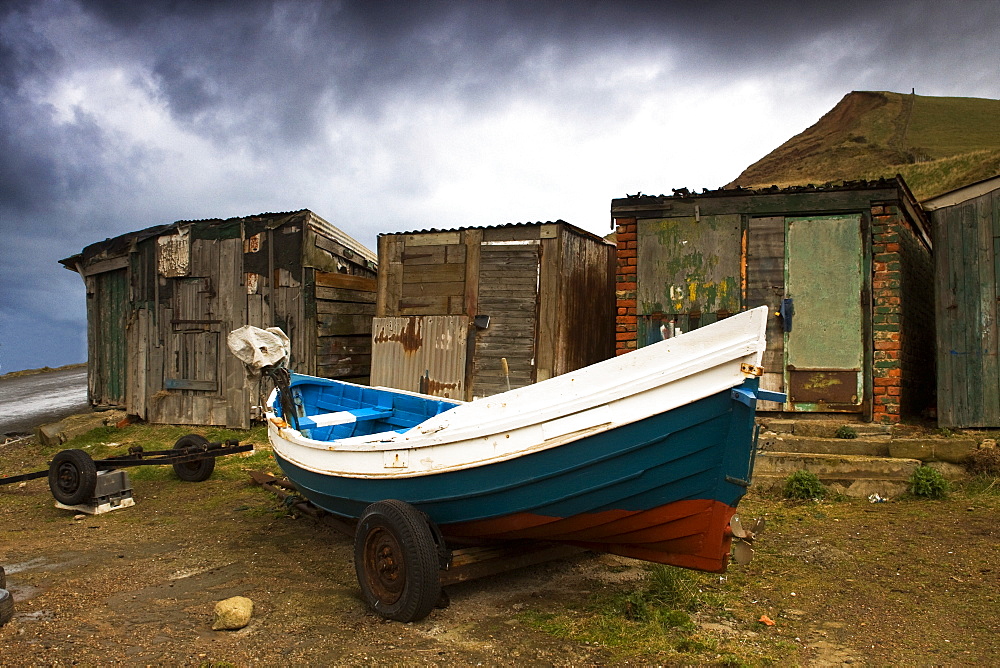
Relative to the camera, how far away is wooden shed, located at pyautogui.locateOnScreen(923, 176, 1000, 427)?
25.2ft

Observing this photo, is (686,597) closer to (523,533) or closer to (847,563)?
(523,533)

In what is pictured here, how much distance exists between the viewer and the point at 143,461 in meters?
6.75

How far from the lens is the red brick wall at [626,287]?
8.91 meters

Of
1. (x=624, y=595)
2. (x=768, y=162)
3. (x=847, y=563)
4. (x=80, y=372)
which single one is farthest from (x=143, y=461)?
(x=768, y=162)

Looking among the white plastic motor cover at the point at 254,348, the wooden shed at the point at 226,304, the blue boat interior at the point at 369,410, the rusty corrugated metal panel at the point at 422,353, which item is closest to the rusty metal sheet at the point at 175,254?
the wooden shed at the point at 226,304

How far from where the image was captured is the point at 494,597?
418cm

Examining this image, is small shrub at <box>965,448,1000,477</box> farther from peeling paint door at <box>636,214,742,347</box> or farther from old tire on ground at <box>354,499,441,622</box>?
old tire on ground at <box>354,499,441,622</box>

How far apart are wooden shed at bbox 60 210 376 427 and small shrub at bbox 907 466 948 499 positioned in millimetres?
8486

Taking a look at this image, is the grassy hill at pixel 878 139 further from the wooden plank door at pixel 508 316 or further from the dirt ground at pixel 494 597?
the dirt ground at pixel 494 597

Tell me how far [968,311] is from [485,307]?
6.38 metres

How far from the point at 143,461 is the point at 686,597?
5.71m

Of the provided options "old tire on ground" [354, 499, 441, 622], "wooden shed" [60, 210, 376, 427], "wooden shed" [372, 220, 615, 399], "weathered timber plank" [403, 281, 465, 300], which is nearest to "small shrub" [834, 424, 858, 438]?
"wooden shed" [372, 220, 615, 399]

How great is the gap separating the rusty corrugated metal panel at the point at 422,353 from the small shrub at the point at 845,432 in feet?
17.0

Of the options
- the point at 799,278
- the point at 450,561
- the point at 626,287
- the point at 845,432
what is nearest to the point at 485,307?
the point at 626,287
